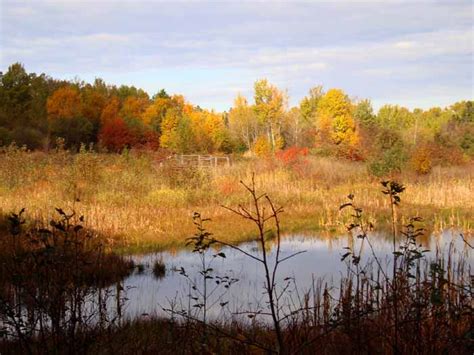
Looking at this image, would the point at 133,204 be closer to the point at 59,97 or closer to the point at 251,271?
the point at 251,271

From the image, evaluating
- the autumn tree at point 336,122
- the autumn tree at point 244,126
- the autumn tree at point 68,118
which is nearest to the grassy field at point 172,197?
the autumn tree at point 68,118

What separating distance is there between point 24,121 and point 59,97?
684cm

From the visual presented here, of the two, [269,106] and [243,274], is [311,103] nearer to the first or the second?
[269,106]

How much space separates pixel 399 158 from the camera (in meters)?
25.5

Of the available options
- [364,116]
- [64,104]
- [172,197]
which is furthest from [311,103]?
[172,197]

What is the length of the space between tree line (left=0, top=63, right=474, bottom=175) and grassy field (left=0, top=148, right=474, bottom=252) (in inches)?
517

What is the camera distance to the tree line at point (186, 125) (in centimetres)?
3728

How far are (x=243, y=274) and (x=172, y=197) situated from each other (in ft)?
24.9

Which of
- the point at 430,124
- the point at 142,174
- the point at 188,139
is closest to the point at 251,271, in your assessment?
the point at 142,174

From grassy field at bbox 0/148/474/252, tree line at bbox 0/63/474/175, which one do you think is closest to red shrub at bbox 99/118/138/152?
tree line at bbox 0/63/474/175

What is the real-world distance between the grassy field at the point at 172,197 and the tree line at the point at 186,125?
13133 millimetres

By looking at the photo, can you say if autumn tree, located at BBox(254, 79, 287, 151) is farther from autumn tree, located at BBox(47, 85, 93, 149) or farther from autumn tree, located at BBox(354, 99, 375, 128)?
autumn tree, located at BBox(47, 85, 93, 149)

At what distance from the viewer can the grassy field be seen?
13055mm

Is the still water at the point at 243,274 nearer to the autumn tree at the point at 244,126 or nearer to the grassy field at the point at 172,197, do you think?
the grassy field at the point at 172,197
